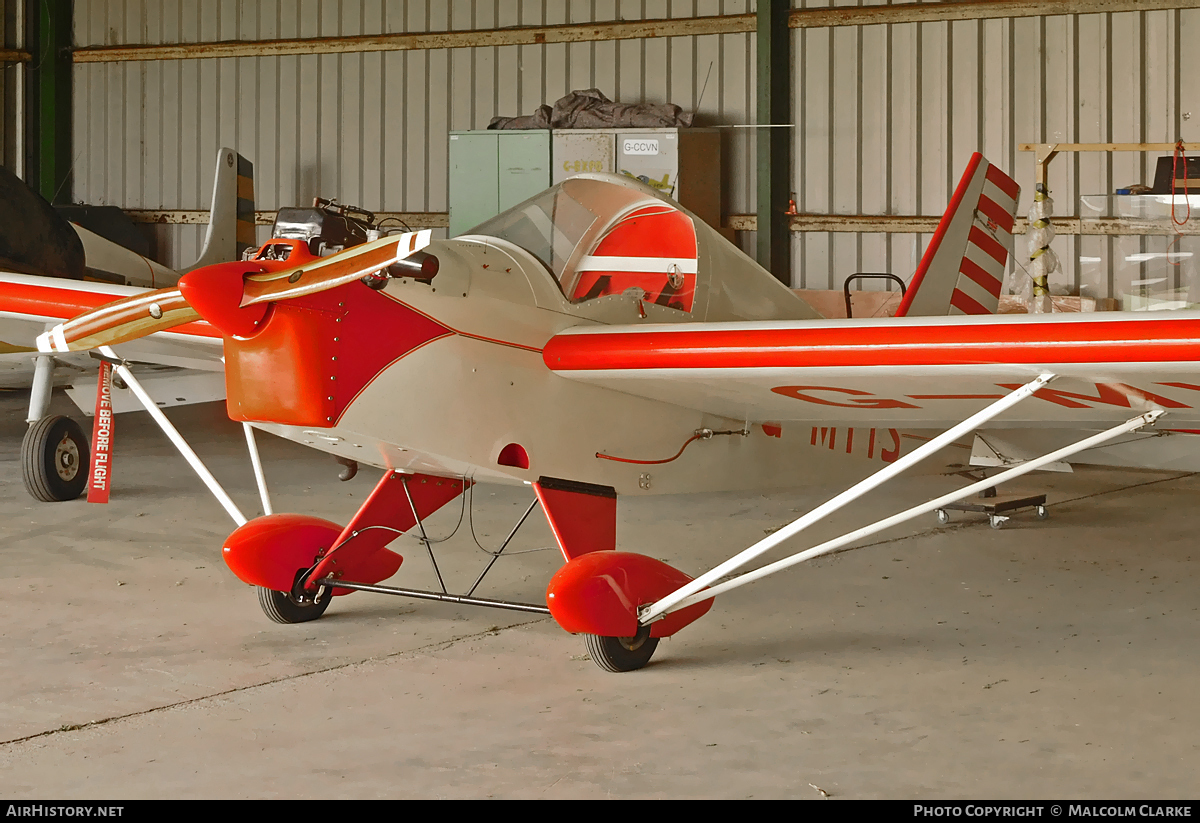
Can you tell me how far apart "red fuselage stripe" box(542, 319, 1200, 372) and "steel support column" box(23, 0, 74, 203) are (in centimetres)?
1189

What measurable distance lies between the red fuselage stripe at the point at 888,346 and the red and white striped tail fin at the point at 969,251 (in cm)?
188

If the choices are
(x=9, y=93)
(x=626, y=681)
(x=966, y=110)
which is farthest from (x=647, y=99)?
(x=626, y=681)

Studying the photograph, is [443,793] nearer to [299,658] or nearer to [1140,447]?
[299,658]

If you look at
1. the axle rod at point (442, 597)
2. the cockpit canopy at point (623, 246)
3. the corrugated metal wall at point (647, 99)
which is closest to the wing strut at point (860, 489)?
the axle rod at point (442, 597)

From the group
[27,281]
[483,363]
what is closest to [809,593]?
[483,363]

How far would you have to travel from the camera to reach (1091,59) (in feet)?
33.0

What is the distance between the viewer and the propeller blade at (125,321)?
350 centimetres

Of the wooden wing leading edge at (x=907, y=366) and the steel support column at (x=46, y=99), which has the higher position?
the steel support column at (x=46, y=99)

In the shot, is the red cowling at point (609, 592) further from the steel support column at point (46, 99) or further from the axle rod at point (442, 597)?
the steel support column at point (46, 99)

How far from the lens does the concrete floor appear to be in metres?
2.91

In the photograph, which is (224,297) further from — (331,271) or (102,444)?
(102,444)

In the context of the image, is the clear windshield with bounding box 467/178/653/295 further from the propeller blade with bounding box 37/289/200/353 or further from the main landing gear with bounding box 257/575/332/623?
the main landing gear with bounding box 257/575/332/623

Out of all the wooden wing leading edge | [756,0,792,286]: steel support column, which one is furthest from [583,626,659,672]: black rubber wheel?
[756,0,792,286]: steel support column

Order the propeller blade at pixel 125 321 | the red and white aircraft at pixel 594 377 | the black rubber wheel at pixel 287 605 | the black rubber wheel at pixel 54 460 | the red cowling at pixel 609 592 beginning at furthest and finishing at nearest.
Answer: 1. the black rubber wheel at pixel 54 460
2. the black rubber wheel at pixel 287 605
3. the red cowling at pixel 609 592
4. the propeller blade at pixel 125 321
5. the red and white aircraft at pixel 594 377
